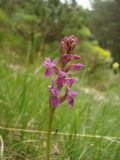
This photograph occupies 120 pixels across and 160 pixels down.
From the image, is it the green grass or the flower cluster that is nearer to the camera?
the flower cluster

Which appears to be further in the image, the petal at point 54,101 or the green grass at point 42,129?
the green grass at point 42,129

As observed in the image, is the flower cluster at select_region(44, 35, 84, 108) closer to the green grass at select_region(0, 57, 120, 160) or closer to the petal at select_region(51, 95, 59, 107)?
the petal at select_region(51, 95, 59, 107)

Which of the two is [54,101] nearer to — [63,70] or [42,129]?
[63,70]

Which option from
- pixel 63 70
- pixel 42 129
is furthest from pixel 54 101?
pixel 42 129

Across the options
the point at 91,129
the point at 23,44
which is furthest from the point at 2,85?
the point at 23,44

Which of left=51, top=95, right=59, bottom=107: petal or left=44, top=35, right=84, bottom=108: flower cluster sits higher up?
left=44, top=35, right=84, bottom=108: flower cluster

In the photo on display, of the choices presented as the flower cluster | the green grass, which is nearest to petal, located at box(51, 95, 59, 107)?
the flower cluster

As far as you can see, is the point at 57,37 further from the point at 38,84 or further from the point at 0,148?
the point at 0,148

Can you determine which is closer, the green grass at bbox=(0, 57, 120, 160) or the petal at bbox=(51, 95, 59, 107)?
the petal at bbox=(51, 95, 59, 107)

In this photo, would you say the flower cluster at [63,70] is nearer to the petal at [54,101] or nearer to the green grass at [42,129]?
the petal at [54,101]

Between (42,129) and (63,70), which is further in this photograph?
(42,129)

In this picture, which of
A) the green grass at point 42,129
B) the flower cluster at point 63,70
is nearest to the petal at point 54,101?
the flower cluster at point 63,70
